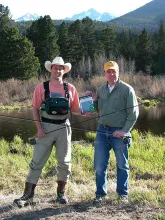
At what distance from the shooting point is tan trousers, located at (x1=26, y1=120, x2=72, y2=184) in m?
3.93

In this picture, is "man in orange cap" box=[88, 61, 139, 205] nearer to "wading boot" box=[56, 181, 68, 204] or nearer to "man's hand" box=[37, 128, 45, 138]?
"wading boot" box=[56, 181, 68, 204]

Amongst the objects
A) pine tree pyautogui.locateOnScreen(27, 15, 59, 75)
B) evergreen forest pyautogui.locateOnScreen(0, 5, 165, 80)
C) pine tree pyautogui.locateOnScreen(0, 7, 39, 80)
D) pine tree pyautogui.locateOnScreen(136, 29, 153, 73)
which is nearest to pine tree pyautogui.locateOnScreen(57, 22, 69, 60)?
evergreen forest pyautogui.locateOnScreen(0, 5, 165, 80)

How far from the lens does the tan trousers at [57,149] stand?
3934 millimetres

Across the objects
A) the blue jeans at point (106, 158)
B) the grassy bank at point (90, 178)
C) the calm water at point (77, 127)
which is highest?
the blue jeans at point (106, 158)

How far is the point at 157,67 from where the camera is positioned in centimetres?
4550

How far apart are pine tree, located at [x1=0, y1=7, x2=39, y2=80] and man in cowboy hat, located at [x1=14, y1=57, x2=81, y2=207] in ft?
95.2

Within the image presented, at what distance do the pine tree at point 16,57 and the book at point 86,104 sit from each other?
95.3ft

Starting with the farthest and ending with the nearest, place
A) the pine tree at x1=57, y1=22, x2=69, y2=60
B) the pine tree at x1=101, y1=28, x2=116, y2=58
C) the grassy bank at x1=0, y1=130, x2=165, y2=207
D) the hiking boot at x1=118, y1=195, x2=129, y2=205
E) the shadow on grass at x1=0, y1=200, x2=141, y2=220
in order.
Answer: the pine tree at x1=101, y1=28, x2=116, y2=58 < the pine tree at x1=57, y1=22, x2=69, y2=60 < the grassy bank at x1=0, y1=130, x2=165, y2=207 < the hiking boot at x1=118, y1=195, x2=129, y2=205 < the shadow on grass at x1=0, y1=200, x2=141, y2=220

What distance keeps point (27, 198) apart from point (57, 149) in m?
0.62

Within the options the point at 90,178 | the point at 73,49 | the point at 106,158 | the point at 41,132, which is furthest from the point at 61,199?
the point at 73,49

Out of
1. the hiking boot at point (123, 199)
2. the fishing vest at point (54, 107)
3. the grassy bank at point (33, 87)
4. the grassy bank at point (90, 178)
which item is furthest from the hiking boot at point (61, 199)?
the grassy bank at point (33, 87)

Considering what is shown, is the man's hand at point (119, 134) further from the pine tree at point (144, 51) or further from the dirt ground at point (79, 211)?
the pine tree at point (144, 51)

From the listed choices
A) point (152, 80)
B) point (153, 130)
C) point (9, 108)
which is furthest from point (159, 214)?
point (152, 80)

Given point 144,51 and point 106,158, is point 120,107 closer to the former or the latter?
point 106,158
